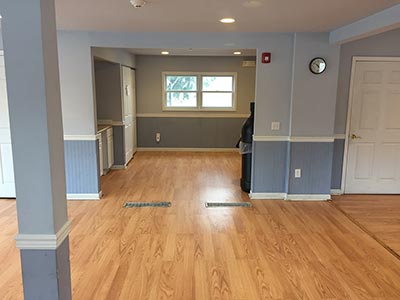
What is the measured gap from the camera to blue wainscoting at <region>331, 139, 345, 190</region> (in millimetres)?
4711

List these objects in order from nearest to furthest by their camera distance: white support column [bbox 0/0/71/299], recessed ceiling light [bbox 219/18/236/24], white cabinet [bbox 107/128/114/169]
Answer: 1. white support column [bbox 0/0/71/299]
2. recessed ceiling light [bbox 219/18/236/24]
3. white cabinet [bbox 107/128/114/169]

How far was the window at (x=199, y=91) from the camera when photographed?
26.0 feet

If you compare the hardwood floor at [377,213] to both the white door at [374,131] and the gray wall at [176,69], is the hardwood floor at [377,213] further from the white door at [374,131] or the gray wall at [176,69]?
the gray wall at [176,69]


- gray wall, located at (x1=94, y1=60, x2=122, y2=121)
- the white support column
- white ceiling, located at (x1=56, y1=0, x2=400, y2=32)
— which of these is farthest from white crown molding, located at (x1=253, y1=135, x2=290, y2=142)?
the white support column

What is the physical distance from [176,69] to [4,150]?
4436 millimetres

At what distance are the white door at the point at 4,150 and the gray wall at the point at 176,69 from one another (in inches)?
149

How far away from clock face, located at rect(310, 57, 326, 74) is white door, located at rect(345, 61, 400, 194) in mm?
607

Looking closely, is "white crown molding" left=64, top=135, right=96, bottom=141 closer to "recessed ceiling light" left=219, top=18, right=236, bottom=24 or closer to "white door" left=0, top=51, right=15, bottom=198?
"white door" left=0, top=51, right=15, bottom=198

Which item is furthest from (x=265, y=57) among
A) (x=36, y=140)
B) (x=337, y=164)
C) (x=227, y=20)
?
(x=36, y=140)

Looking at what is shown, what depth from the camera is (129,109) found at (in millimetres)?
7000

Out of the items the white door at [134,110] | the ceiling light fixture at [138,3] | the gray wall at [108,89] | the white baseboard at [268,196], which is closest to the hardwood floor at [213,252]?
the white baseboard at [268,196]

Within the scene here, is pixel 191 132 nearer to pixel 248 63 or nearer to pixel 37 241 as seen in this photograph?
pixel 248 63

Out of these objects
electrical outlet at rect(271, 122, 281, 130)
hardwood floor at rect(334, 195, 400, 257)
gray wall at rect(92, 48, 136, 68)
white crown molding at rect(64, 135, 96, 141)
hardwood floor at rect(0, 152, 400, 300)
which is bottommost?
hardwood floor at rect(0, 152, 400, 300)

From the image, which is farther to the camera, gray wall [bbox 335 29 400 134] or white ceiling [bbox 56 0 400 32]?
gray wall [bbox 335 29 400 134]
